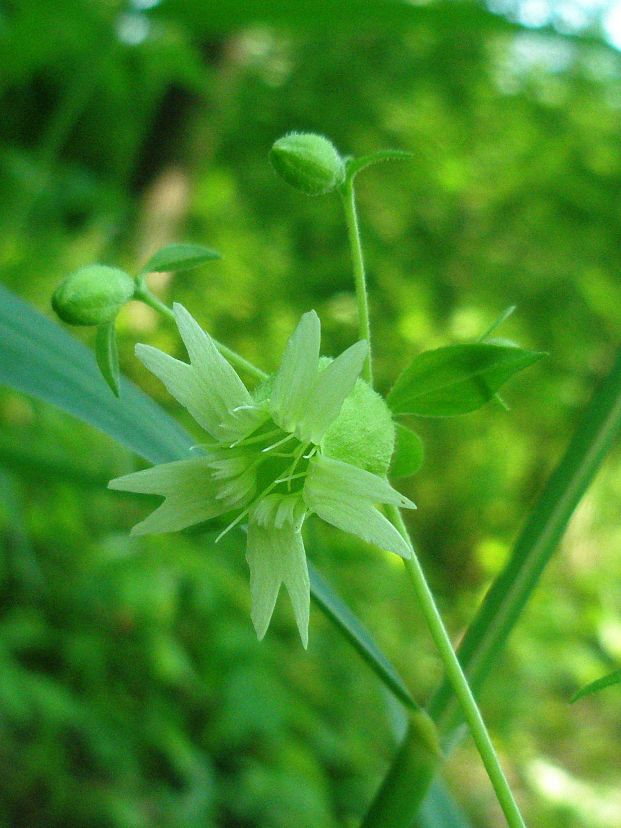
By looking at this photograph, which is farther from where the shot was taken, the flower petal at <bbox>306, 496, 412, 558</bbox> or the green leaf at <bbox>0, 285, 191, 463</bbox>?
the green leaf at <bbox>0, 285, 191, 463</bbox>

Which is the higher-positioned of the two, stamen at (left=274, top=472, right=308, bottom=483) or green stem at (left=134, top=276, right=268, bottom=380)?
green stem at (left=134, top=276, right=268, bottom=380)

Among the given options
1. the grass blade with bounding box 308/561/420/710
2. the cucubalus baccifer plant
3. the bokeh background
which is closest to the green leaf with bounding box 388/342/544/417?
the cucubalus baccifer plant

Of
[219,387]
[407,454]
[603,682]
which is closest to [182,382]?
[219,387]

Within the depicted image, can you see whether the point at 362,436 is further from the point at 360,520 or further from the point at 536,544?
the point at 536,544

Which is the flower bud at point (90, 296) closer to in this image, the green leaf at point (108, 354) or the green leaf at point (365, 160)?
the green leaf at point (108, 354)

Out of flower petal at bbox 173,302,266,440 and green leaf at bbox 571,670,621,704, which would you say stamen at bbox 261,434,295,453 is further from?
green leaf at bbox 571,670,621,704

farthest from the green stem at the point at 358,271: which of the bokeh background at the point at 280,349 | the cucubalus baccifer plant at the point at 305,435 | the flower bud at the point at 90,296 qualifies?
the bokeh background at the point at 280,349

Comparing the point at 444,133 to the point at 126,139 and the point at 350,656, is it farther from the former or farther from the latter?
the point at 350,656

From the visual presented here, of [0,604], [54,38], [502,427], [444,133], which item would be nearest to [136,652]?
[0,604]

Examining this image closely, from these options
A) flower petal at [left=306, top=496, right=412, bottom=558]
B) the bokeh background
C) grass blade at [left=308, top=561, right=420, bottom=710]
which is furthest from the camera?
the bokeh background
